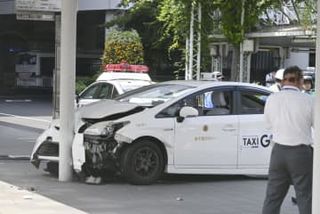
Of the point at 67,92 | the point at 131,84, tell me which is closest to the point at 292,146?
the point at 67,92

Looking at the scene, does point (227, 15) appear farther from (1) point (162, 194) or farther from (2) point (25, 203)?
(2) point (25, 203)

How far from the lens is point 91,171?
1090 cm

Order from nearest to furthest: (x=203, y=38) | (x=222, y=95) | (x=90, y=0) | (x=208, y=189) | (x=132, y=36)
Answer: (x=208, y=189), (x=222, y=95), (x=203, y=38), (x=132, y=36), (x=90, y=0)

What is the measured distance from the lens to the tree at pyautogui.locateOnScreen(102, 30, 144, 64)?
97.2 ft

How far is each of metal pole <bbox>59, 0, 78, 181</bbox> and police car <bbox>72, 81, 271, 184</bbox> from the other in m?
0.16

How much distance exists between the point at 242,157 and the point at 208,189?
2.99 feet

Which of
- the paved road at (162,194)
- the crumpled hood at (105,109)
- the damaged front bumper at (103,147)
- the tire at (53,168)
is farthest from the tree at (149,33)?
the damaged front bumper at (103,147)

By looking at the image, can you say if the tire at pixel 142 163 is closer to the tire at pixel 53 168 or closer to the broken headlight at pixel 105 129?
the broken headlight at pixel 105 129

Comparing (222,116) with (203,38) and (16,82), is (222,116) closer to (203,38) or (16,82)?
(203,38)

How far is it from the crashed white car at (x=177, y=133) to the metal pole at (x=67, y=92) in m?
0.16

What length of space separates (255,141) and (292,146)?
4447mm

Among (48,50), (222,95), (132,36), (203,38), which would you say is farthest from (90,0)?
(222,95)

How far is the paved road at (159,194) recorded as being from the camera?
Result: 9102 millimetres

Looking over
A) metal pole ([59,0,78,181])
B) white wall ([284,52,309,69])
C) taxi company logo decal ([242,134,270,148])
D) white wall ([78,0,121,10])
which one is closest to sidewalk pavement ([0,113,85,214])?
metal pole ([59,0,78,181])
